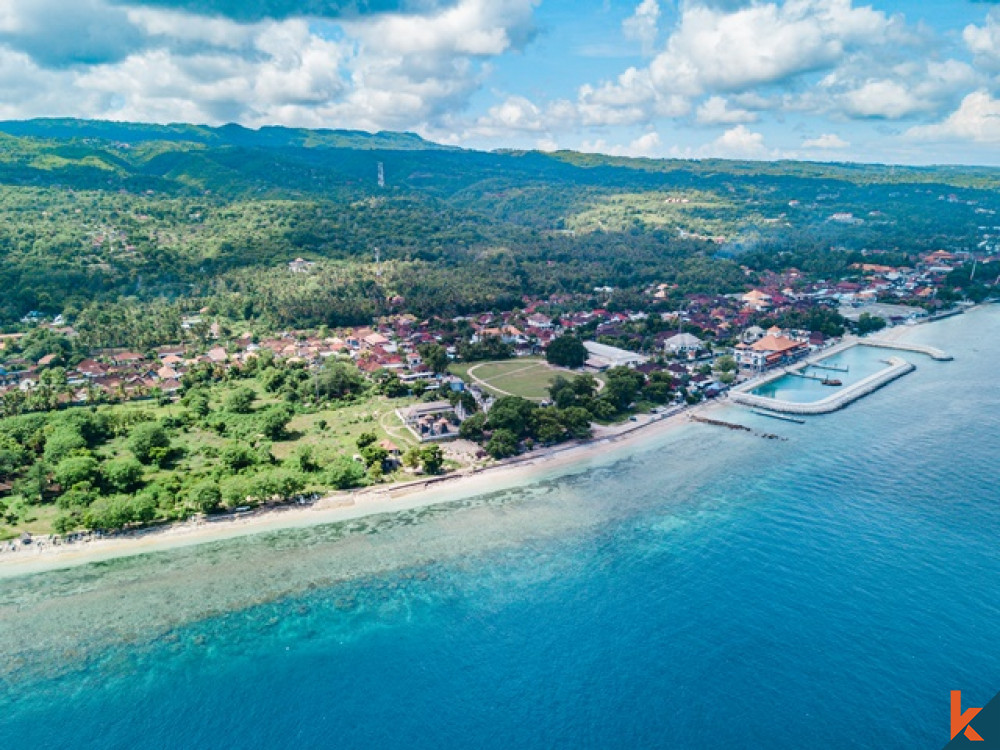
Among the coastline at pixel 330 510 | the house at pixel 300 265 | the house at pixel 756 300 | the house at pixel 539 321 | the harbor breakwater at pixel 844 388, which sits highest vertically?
the house at pixel 300 265

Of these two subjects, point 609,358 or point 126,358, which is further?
point 609,358

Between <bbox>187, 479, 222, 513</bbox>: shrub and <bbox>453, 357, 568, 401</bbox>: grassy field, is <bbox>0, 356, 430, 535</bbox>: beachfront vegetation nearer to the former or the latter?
<bbox>187, 479, 222, 513</bbox>: shrub

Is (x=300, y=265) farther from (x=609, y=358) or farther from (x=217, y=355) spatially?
(x=609, y=358)

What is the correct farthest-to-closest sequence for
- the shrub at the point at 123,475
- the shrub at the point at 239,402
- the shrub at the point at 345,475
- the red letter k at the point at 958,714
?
1. the shrub at the point at 239,402
2. the shrub at the point at 345,475
3. the shrub at the point at 123,475
4. the red letter k at the point at 958,714

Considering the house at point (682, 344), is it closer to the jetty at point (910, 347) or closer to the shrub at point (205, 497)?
the jetty at point (910, 347)

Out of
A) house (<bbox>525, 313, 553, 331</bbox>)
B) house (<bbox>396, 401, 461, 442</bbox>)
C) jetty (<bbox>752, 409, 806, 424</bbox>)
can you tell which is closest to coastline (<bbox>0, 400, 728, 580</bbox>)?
house (<bbox>396, 401, 461, 442</bbox>)

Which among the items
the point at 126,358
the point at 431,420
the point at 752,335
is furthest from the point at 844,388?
the point at 126,358

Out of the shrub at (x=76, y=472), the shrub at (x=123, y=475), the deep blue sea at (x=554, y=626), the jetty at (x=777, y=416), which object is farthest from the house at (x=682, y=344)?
the shrub at (x=76, y=472)

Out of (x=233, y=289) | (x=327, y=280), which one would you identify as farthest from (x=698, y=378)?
(x=233, y=289)
